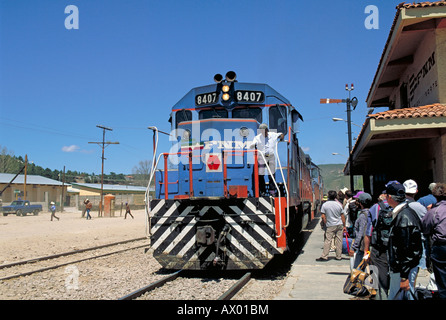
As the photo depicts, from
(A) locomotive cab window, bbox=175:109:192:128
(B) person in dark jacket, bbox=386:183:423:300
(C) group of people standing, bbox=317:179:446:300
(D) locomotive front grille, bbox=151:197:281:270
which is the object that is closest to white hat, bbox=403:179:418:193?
(C) group of people standing, bbox=317:179:446:300

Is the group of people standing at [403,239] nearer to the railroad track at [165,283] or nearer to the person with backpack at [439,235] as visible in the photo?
the person with backpack at [439,235]

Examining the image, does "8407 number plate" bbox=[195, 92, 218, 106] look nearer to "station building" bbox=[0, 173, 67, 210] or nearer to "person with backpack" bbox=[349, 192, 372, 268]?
"person with backpack" bbox=[349, 192, 372, 268]

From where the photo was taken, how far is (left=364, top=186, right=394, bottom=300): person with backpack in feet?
15.6

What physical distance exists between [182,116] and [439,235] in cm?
584

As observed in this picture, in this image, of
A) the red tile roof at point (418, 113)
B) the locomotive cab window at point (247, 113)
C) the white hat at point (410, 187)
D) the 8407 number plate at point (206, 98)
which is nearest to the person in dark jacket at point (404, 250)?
the white hat at point (410, 187)

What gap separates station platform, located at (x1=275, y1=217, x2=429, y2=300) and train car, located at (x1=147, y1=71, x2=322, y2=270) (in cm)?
62

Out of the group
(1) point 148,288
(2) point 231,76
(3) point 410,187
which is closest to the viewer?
(3) point 410,187

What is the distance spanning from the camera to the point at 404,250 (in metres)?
4.12

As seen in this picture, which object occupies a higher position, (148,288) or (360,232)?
(360,232)

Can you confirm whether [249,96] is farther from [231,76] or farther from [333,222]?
[333,222]

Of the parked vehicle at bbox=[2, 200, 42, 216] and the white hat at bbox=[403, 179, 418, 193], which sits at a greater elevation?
the white hat at bbox=[403, 179, 418, 193]

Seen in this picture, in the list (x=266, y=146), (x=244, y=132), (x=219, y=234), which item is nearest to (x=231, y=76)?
(x=244, y=132)
